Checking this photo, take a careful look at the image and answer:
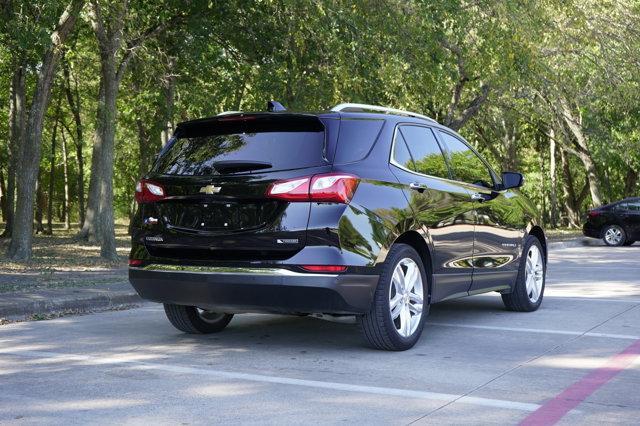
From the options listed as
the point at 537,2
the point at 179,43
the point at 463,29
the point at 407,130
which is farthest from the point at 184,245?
the point at 179,43

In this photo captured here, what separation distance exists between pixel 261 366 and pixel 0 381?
1748mm

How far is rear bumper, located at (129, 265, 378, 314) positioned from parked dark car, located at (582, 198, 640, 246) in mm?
21785

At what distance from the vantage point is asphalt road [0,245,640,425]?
16.5ft

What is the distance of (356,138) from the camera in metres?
6.86

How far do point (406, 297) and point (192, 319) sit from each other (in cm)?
195

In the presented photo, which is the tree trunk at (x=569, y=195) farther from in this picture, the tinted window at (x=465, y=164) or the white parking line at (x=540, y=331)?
the white parking line at (x=540, y=331)

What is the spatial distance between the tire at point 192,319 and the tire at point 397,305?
172 centimetres

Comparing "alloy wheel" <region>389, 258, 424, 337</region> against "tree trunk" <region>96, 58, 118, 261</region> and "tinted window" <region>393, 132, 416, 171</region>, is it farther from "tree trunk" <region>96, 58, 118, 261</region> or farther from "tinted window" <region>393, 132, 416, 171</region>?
"tree trunk" <region>96, 58, 118, 261</region>

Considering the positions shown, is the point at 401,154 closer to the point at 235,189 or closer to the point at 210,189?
the point at 235,189

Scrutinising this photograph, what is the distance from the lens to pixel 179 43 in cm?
2284

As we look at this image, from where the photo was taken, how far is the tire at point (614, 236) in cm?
2662

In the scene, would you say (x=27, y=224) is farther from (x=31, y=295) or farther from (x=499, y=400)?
(x=499, y=400)

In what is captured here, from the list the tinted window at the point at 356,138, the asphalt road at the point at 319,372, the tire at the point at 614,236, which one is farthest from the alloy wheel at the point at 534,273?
the tire at the point at 614,236

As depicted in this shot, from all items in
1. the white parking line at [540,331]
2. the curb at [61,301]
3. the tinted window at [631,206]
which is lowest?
the white parking line at [540,331]
